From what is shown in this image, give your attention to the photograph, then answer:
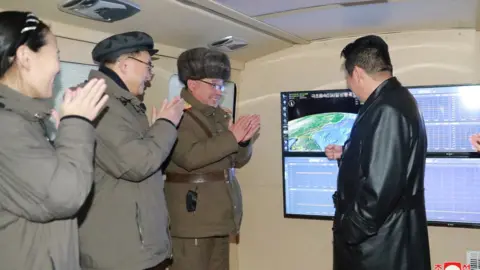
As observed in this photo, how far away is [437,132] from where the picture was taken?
2.73 m

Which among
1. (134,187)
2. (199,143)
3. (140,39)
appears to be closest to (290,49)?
(199,143)

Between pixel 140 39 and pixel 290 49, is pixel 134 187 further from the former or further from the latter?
pixel 290 49

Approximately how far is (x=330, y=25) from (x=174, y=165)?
3.62 feet

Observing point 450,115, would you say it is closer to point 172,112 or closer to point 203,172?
point 203,172

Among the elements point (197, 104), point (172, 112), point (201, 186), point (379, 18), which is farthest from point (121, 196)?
point (379, 18)

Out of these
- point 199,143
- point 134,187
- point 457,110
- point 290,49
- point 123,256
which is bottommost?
point 123,256

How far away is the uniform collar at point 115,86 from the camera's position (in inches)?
68.1

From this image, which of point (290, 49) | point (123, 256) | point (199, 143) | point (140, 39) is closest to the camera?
point (123, 256)

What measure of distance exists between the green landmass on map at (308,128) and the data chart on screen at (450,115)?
1.56 ft

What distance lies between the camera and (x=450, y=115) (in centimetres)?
269

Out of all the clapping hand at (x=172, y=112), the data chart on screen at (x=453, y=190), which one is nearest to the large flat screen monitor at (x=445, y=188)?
the data chart on screen at (x=453, y=190)

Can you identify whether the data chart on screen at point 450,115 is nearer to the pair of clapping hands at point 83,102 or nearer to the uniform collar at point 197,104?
the uniform collar at point 197,104

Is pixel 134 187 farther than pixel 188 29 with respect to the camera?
No

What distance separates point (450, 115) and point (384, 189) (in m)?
1.17
